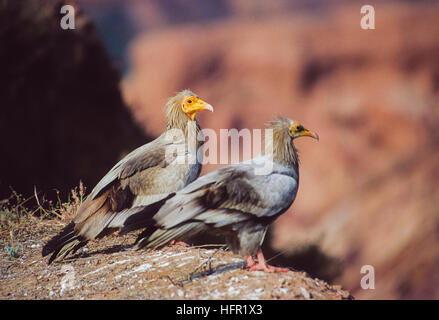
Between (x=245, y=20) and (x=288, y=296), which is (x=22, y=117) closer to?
(x=288, y=296)

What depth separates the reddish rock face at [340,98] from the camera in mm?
38344

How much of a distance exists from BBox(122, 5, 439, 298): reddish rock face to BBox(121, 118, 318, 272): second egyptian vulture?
1240 inches

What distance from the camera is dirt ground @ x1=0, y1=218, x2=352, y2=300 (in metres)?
4.68

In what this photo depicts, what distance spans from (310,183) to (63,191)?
35.4 meters

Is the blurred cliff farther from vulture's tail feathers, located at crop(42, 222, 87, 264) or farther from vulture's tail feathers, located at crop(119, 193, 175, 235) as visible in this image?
vulture's tail feathers, located at crop(119, 193, 175, 235)

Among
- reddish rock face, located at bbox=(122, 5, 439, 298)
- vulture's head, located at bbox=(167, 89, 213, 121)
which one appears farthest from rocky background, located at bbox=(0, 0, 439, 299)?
vulture's head, located at bbox=(167, 89, 213, 121)

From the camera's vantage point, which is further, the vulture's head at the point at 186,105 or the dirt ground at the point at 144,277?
the vulture's head at the point at 186,105

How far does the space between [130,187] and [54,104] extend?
4.81 metres

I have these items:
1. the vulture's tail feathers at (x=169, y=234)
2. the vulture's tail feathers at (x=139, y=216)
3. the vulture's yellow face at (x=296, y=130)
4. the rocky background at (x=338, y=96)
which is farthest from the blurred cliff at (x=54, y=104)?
the rocky background at (x=338, y=96)

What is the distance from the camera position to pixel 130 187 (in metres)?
6.32

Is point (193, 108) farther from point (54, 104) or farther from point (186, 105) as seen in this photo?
point (54, 104)

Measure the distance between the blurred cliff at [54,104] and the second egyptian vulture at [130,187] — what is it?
112 inches

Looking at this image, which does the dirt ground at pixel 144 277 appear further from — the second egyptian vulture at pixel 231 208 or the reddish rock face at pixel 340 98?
the reddish rock face at pixel 340 98

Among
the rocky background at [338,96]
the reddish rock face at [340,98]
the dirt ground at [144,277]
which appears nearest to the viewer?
the dirt ground at [144,277]
